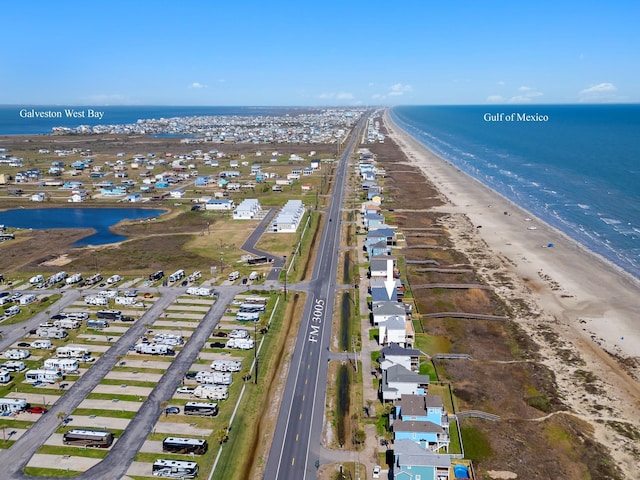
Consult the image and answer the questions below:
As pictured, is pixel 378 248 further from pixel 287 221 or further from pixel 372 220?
pixel 287 221

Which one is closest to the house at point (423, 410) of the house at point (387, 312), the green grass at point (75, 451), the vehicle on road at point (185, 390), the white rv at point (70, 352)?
the house at point (387, 312)

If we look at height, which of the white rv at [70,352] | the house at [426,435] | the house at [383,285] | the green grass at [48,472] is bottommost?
the green grass at [48,472]

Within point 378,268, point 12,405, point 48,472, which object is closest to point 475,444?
point 48,472

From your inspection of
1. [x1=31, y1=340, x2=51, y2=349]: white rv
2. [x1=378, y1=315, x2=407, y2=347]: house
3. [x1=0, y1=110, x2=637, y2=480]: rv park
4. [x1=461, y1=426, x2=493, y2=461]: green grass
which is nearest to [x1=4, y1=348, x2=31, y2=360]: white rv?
[x1=0, y1=110, x2=637, y2=480]: rv park

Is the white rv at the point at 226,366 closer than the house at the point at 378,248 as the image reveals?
Yes

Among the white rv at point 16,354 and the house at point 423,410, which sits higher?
the house at point 423,410

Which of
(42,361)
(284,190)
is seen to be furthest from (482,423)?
(284,190)

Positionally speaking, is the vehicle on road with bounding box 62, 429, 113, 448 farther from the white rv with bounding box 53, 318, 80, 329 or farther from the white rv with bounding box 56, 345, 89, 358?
the white rv with bounding box 53, 318, 80, 329

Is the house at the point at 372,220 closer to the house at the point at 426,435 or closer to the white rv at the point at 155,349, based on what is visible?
the white rv at the point at 155,349
